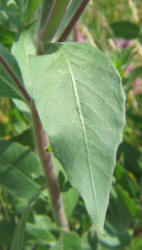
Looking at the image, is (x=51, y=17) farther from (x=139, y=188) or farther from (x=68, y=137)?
(x=139, y=188)

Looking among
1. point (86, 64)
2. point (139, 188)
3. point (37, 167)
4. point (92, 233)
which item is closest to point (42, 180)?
point (37, 167)

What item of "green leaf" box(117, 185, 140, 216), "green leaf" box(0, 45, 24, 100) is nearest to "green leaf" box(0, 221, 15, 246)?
"green leaf" box(117, 185, 140, 216)

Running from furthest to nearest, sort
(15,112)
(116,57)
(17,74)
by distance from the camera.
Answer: (15,112), (116,57), (17,74)

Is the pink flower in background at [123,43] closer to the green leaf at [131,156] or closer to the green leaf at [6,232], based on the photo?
the green leaf at [131,156]

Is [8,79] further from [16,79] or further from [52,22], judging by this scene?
[52,22]

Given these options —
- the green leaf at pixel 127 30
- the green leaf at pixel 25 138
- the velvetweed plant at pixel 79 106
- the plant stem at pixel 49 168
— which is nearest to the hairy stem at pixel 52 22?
the velvetweed plant at pixel 79 106

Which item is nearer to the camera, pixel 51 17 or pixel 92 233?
pixel 51 17

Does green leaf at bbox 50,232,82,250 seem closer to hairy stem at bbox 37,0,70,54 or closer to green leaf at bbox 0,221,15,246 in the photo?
green leaf at bbox 0,221,15,246

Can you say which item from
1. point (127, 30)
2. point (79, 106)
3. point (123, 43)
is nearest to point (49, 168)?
point (79, 106)
